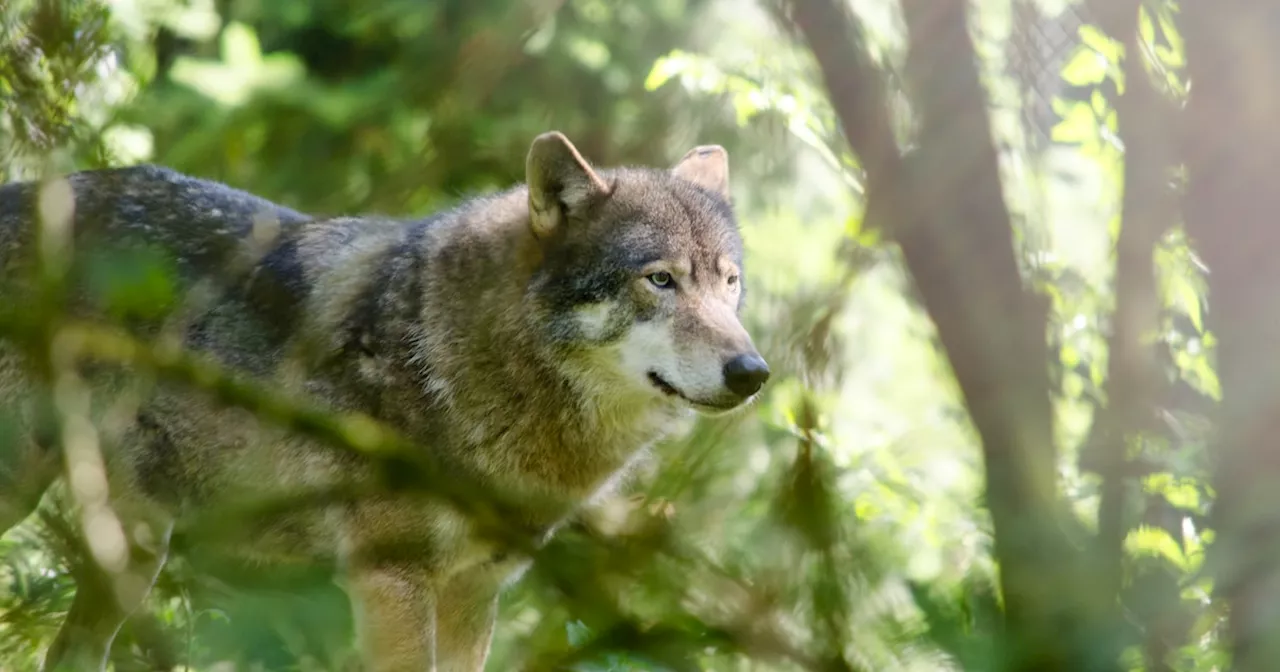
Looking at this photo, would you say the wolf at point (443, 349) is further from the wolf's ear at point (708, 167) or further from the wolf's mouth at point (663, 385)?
the wolf's ear at point (708, 167)

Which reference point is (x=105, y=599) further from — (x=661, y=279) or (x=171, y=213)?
(x=171, y=213)

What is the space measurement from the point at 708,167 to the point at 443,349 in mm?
1438

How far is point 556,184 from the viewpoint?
4.38 m

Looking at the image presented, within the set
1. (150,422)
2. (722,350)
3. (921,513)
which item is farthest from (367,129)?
(921,513)

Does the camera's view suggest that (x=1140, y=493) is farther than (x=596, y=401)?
No

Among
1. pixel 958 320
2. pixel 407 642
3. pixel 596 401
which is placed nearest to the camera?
pixel 958 320

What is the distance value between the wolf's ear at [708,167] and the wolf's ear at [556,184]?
0.66 metres

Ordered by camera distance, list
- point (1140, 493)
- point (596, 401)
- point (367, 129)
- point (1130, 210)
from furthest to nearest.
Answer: point (367, 129), point (596, 401), point (1130, 210), point (1140, 493)

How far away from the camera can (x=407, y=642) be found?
13.3 feet

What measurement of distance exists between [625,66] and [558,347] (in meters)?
2.69

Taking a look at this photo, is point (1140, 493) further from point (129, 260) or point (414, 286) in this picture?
point (414, 286)

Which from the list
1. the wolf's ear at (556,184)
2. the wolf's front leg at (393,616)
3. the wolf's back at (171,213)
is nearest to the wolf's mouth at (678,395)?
the wolf's ear at (556,184)

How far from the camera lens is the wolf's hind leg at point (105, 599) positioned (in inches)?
63.6

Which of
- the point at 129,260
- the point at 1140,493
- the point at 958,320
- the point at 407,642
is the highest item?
the point at 129,260
